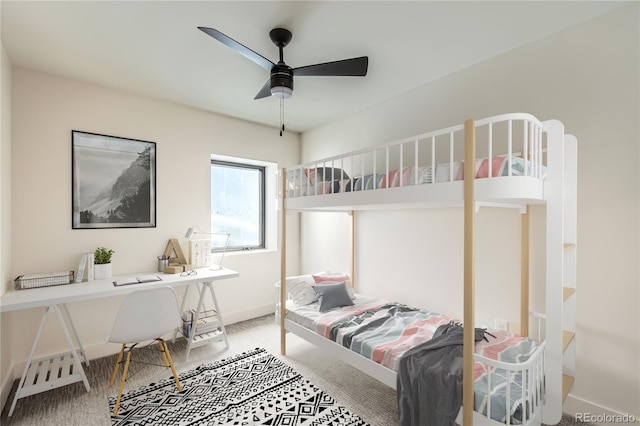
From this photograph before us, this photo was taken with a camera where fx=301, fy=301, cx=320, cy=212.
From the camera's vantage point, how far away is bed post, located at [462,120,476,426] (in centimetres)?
161

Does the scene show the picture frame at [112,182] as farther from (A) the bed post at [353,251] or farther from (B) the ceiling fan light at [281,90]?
(A) the bed post at [353,251]

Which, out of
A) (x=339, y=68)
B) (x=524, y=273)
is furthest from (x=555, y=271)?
(x=339, y=68)

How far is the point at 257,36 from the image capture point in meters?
2.16

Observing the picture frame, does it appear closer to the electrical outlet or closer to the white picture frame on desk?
the white picture frame on desk

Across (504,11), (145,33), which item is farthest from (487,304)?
(145,33)

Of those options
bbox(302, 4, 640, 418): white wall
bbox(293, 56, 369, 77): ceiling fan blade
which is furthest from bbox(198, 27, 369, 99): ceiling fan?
bbox(302, 4, 640, 418): white wall

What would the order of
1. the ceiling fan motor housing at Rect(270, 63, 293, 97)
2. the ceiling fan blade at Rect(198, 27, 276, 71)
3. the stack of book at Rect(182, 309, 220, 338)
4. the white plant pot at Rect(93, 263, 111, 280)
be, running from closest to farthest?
the ceiling fan blade at Rect(198, 27, 276, 71) < the ceiling fan motor housing at Rect(270, 63, 293, 97) < the white plant pot at Rect(93, 263, 111, 280) < the stack of book at Rect(182, 309, 220, 338)

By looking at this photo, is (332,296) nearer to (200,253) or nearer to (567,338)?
(200,253)

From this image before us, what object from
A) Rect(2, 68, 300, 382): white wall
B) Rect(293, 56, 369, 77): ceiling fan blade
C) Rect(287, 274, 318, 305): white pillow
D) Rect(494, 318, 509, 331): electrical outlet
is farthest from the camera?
Rect(287, 274, 318, 305): white pillow

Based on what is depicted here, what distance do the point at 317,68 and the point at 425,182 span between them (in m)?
1.06

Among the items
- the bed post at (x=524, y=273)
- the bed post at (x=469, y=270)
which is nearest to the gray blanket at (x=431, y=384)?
the bed post at (x=469, y=270)

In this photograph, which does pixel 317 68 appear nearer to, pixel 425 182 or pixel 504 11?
pixel 425 182

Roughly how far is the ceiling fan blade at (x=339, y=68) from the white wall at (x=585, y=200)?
3.83 ft

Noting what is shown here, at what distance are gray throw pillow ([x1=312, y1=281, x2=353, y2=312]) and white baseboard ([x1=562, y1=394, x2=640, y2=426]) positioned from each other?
1800mm
